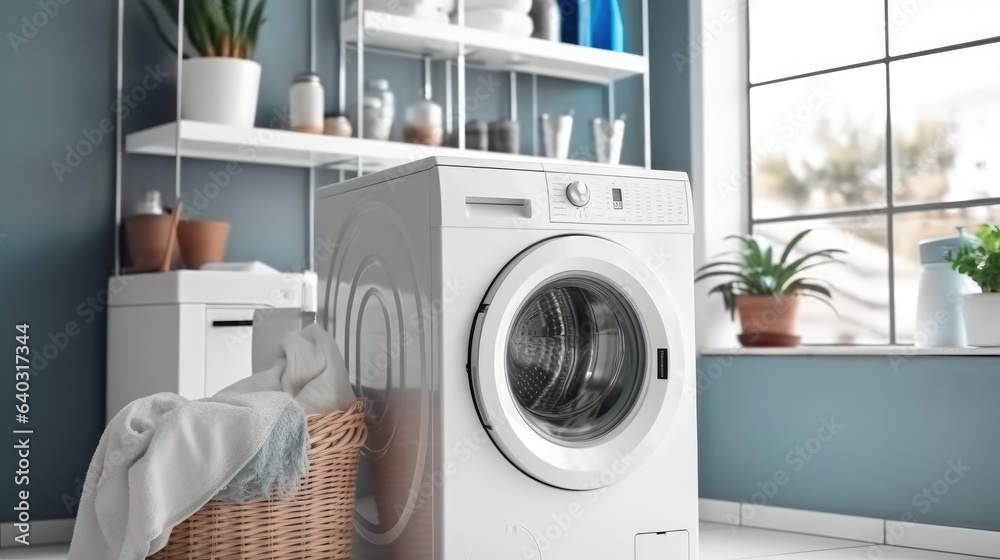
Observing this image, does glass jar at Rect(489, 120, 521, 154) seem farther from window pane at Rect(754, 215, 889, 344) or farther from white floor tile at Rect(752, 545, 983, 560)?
white floor tile at Rect(752, 545, 983, 560)

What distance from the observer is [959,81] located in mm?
3338

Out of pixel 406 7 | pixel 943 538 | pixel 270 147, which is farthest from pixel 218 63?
pixel 943 538

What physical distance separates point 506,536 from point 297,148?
4.84ft

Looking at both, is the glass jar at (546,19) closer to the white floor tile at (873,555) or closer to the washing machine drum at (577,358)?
the washing machine drum at (577,358)

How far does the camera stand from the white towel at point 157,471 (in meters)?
1.86

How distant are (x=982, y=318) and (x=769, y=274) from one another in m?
0.77

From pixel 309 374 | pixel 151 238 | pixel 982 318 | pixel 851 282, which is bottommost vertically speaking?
pixel 309 374

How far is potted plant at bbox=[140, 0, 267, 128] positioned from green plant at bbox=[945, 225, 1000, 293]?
1972 millimetres

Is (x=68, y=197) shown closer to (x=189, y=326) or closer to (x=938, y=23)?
(x=189, y=326)

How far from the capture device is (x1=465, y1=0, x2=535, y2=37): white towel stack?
11.6ft

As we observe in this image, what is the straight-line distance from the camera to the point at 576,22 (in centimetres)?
380

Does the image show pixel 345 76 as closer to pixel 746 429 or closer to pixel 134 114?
pixel 134 114

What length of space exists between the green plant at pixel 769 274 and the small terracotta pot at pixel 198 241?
5.20 feet

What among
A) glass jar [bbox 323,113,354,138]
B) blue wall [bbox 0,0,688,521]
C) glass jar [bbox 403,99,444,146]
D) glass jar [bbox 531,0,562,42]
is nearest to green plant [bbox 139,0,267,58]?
blue wall [bbox 0,0,688,521]
